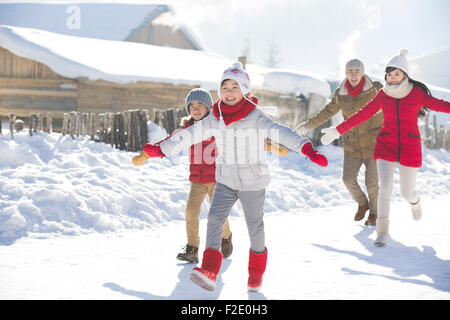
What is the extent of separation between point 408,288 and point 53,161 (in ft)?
17.4

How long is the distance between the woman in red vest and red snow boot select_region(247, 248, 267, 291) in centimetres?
173

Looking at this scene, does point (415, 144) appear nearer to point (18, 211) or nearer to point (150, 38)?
→ point (18, 211)

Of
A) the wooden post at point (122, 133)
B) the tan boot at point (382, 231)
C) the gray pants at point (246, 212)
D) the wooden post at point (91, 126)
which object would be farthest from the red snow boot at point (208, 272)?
the wooden post at point (91, 126)

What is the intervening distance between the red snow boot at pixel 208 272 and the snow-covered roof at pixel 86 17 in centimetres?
2212

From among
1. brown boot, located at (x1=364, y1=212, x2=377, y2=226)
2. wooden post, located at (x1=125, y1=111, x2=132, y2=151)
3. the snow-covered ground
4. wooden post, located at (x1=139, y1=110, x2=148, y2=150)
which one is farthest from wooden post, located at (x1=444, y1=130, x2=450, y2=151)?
brown boot, located at (x1=364, y1=212, x2=377, y2=226)

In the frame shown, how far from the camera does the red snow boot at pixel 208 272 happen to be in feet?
11.1

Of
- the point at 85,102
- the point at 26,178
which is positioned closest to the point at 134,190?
the point at 26,178

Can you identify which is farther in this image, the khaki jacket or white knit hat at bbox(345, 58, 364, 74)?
the khaki jacket

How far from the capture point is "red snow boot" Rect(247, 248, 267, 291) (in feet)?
11.6

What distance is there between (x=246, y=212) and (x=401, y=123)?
2.24 metres

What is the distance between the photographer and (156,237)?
525 cm

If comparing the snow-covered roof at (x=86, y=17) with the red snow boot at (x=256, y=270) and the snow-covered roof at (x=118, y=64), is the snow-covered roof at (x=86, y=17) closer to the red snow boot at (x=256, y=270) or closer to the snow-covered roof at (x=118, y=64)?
the snow-covered roof at (x=118, y=64)

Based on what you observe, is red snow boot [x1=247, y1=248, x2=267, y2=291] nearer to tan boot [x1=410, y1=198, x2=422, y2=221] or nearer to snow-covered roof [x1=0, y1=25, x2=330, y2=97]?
tan boot [x1=410, y1=198, x2=422, y2=221]

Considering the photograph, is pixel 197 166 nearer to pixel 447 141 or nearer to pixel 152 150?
pixel 152 150
